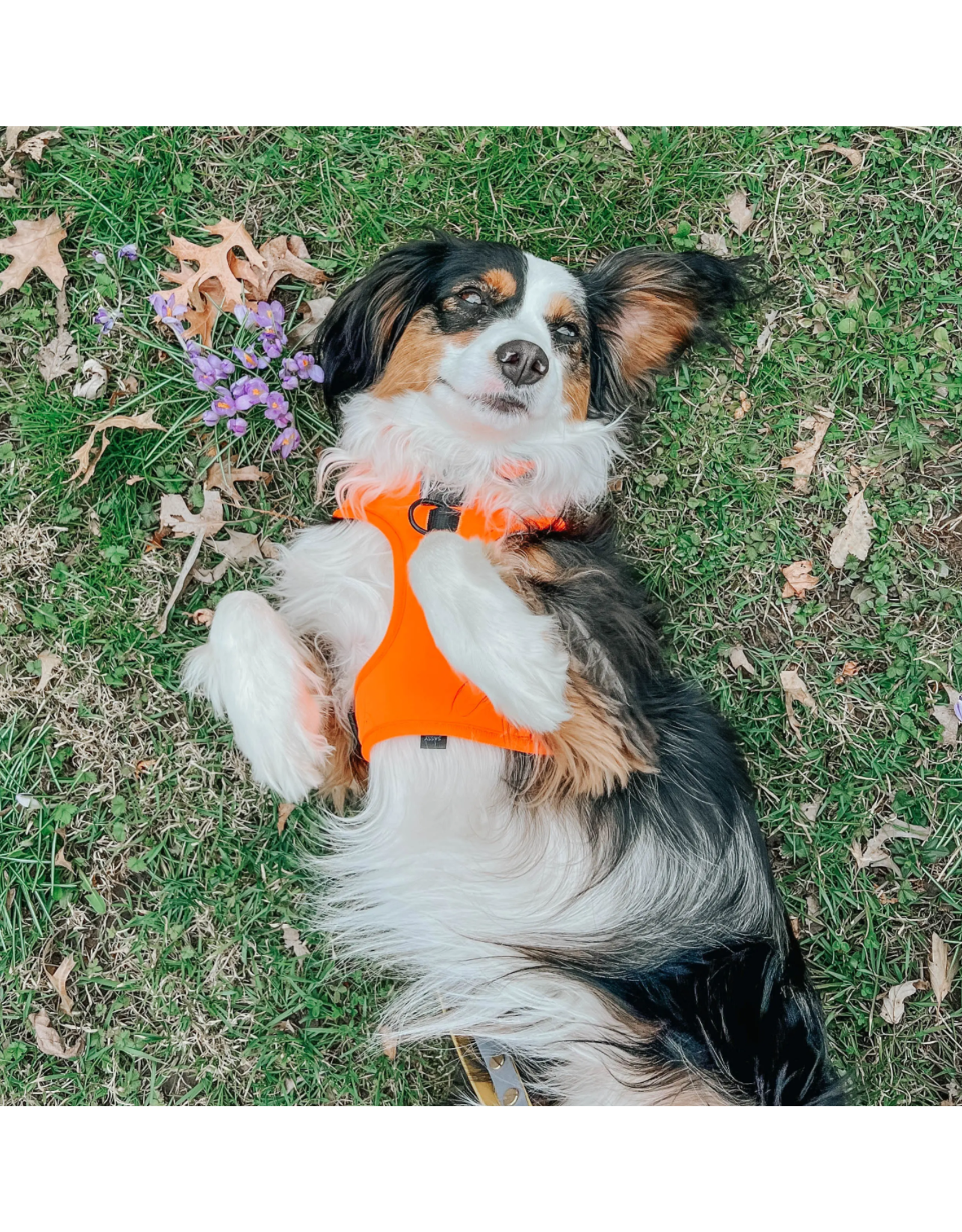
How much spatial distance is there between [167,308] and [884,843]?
4.01 metres

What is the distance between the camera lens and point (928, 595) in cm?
407

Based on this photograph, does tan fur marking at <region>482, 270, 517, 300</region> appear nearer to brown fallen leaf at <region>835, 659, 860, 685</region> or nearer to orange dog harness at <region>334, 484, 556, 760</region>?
orange dog harness at <region>334, 484, 556, 760</region>

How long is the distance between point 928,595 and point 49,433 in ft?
13.4

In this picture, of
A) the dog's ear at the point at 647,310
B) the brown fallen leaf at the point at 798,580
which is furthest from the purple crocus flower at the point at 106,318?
the brown fallen leaf at the point at 798,580

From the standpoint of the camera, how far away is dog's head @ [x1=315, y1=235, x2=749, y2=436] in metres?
3.02

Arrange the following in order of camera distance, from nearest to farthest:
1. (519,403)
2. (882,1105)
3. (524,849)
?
(519,403), (524,849), (882,1105)

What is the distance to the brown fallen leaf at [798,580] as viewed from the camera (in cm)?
408

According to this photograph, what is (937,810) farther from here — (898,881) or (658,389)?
(658,389)

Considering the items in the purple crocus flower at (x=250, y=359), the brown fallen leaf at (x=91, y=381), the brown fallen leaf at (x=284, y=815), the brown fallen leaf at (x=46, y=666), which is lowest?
the brown fallen leaf at (x=284, y=815)

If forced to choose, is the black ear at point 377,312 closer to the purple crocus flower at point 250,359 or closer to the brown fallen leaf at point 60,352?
the purple crocus flower at point 250,359

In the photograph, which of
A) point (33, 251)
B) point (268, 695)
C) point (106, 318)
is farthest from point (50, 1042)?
point (33, 251)

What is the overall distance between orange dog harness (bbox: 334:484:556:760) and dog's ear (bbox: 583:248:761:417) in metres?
0.75

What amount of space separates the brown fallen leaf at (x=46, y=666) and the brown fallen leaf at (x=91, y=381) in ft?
3.82

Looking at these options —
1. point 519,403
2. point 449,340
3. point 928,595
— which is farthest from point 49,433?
point 928,595
